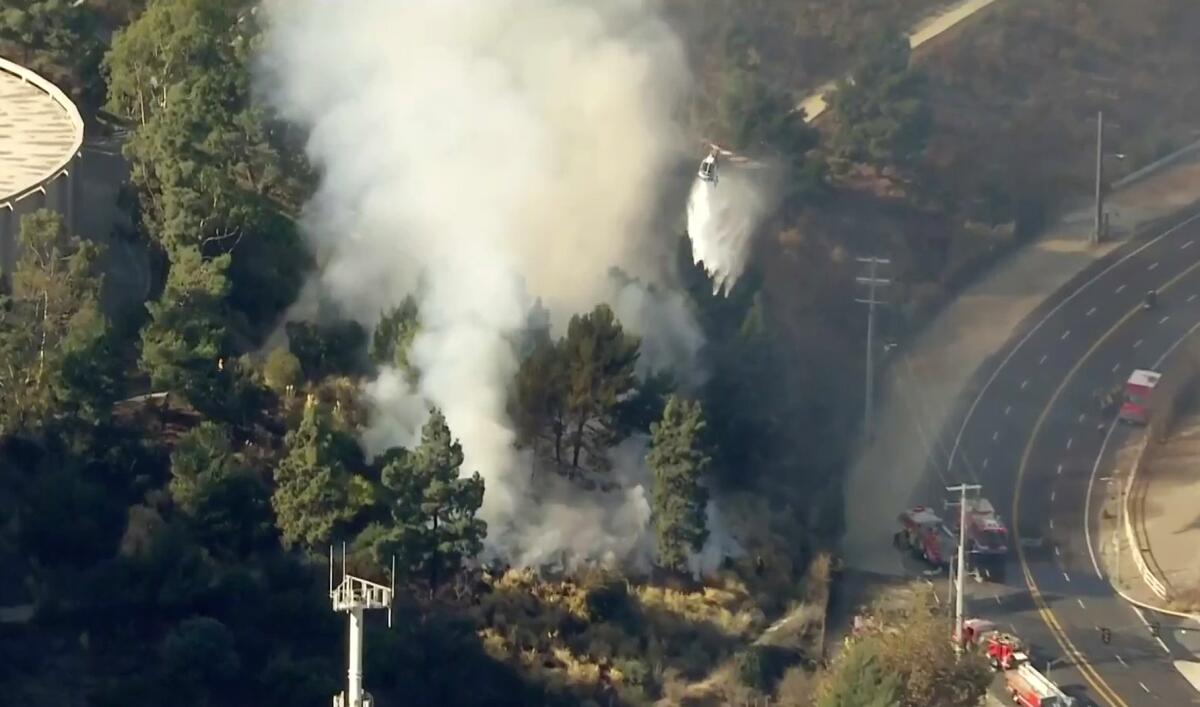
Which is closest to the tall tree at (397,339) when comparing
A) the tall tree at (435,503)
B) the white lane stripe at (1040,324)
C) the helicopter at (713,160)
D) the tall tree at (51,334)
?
the tall tree at (435,503)

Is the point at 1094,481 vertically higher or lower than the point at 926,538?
higher

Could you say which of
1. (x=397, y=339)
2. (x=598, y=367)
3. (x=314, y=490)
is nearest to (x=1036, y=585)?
(x=598, y=367)

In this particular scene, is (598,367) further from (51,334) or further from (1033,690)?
(51,334)

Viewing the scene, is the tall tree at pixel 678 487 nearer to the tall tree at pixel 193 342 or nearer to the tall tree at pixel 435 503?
the tall tree at pixel 435 503

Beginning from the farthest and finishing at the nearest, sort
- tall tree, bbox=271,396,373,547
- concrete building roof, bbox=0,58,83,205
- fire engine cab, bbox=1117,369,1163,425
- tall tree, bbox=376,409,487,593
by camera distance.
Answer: fire engine cab, bbox=1117,369,1163,425 < concrete building roof, bbox=0,58,83,205 < tall tree, bbox=376,409,487,593 < tall tree, bbox=271,396,373,547

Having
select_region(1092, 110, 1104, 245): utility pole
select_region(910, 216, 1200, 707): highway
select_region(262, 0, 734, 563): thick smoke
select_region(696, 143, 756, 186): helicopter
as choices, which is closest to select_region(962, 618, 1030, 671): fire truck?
select_region(910, 216, 1200, 707): highway

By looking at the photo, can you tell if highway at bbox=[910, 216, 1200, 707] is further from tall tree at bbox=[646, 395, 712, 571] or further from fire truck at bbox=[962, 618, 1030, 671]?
tall tree at bbox=[646, 395, 712, 571]
